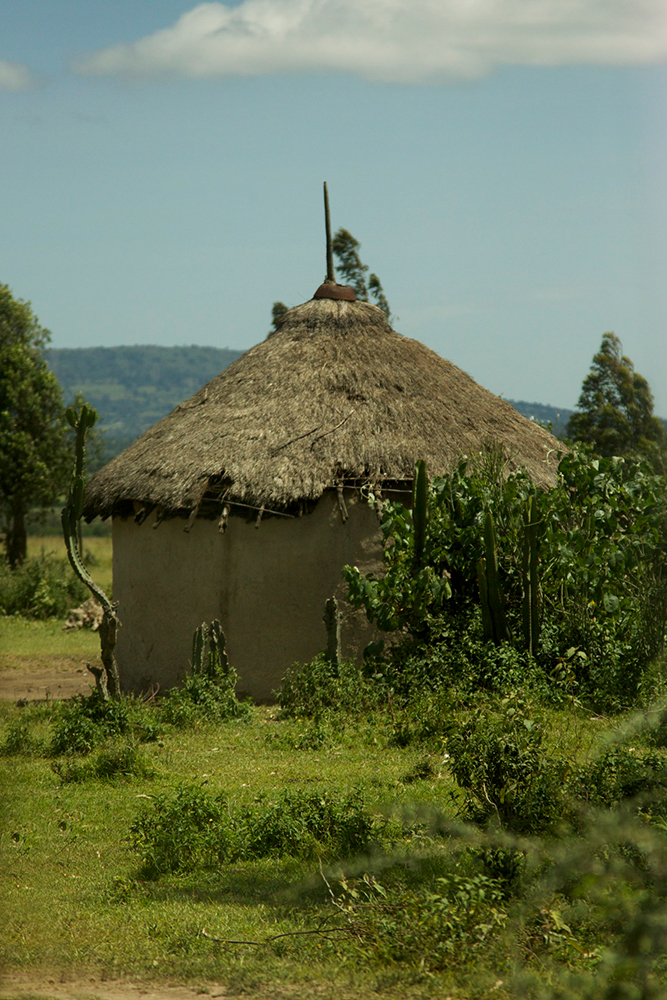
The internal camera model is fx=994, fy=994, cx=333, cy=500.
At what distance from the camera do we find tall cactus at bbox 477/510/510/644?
8.40 meters

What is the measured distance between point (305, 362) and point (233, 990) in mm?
7683

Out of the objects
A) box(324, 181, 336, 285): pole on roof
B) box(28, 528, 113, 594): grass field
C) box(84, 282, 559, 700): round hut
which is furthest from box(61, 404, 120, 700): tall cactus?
box(28, 528, 113, 594): grass field

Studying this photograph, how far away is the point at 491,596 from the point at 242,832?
12.6ft

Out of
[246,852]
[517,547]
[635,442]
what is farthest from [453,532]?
[635,442]

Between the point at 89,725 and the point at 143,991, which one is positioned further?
the point at 89,725

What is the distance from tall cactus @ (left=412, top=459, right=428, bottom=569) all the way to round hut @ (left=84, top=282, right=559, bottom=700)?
0.69 m

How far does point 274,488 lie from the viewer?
9.13m

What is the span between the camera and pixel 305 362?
34.9 feet

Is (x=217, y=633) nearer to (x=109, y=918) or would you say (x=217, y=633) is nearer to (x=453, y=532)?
(x=453, y=532)

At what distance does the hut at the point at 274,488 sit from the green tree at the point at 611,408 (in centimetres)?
733

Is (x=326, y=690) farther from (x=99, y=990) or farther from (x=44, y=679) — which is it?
(x=44, y=679)

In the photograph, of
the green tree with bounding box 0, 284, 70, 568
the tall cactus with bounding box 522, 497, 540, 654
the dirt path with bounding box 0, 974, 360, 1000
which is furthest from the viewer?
the green tree with bounding box 0, 284, 70, 568

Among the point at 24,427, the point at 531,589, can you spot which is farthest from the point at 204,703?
the point at 24,427

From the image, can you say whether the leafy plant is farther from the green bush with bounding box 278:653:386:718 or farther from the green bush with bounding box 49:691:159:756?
the green bush with bounding box 278:653:386:718
